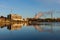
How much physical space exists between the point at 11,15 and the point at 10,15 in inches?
31.9

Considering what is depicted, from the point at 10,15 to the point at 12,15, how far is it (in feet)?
4.72

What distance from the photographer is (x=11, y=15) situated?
4567 inches

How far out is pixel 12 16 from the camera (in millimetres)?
116875

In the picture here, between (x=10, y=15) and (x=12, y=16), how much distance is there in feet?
5.09

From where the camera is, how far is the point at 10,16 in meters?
116

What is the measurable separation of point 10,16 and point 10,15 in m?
0.68

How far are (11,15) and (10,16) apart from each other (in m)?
1.05

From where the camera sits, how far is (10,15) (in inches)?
4582

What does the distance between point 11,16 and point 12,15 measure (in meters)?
1.44

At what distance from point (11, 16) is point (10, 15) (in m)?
1.12

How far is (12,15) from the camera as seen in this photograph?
117 metres

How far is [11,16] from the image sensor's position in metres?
116
